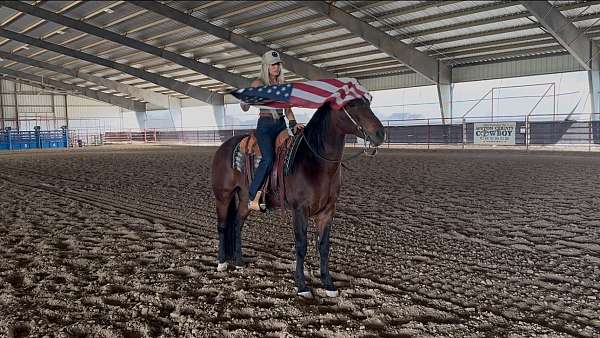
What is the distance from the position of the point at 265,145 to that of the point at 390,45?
17.6 meters

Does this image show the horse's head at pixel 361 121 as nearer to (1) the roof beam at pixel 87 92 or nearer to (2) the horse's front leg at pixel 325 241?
(2) the horse's front leg at pixel 325 241

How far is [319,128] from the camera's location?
128 inches

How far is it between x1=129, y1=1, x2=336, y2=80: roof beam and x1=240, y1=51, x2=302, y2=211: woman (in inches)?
601

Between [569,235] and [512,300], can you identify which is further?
[569,235]

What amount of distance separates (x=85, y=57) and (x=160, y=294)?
86.5 ft

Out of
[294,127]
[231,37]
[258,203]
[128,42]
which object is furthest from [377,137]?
[128,42]

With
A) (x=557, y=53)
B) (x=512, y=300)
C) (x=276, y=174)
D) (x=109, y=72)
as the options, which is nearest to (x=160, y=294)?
(x=276, y=174)

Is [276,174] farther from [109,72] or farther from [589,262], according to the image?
[109,72]

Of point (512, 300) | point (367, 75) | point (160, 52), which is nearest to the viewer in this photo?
point (512, 300)

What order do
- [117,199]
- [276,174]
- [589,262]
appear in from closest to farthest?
[276,174]
[589,262]
[117,199]

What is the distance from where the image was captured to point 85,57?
25578 millimetres

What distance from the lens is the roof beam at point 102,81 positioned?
29.3 metres

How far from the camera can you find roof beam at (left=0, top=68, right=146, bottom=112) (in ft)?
117

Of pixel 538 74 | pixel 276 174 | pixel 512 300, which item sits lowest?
pixel 512 300
